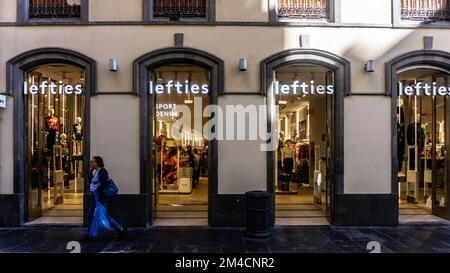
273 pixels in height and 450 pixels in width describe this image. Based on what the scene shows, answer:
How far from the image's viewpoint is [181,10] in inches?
421

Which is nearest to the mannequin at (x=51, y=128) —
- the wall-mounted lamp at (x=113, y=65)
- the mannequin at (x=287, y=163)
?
the wall-mounted lamp at (x=113, y=65)

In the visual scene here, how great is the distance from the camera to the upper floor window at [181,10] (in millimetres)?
10539

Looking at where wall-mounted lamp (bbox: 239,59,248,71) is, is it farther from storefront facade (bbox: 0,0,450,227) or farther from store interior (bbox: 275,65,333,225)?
store interior (bbox: 275,65,333,225)

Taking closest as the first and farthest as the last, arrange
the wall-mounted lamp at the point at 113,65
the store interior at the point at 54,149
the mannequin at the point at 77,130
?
the wall-mounted lamp at the point at 113,65 < the store interior at the point at 54,149 < the mannequin at the point at 77,130

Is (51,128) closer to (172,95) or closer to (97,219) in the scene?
(172,95)

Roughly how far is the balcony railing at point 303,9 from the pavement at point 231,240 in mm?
5277

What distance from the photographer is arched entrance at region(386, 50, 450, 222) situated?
34.8 ft

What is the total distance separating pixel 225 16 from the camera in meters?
10.5

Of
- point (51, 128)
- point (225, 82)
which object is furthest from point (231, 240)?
point (51, 128)

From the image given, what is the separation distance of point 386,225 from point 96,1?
29.6 feet

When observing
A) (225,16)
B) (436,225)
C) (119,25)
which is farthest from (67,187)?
(436,225)

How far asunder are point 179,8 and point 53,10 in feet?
10.4

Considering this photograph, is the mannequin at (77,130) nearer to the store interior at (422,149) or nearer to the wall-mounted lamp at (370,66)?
the wall-mounted lamp at (370,66)

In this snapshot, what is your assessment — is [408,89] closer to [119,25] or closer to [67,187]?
[119,25]
